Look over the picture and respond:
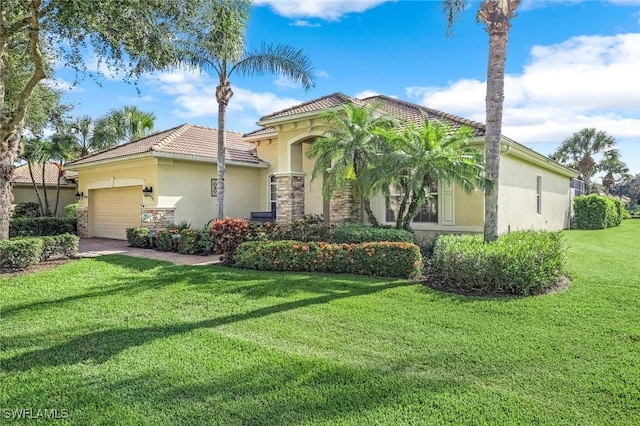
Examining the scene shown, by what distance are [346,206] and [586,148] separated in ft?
119

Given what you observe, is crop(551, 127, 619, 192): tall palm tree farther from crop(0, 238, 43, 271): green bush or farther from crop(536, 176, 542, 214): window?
crop(0, 238, 43, 271): green bush

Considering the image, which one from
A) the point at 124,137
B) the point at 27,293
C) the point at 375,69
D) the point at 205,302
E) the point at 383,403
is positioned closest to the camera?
the point at 383,403

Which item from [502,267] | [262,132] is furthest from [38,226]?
[502,267]

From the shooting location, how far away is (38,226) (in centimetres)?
2020

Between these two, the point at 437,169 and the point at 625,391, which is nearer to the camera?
the point at 625,391

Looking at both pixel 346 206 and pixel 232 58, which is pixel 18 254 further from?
pixel 346 206

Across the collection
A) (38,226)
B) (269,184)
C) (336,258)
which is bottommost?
(336,258)

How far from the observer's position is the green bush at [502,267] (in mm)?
7926

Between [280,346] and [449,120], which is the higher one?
[449,120]

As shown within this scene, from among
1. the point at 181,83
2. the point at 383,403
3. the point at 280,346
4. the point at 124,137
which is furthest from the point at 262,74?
the point at 124,137

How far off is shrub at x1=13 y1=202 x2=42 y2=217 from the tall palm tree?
155ft

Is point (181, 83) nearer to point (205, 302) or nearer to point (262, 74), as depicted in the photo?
point (262, 74)

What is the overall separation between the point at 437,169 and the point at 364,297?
5104mm

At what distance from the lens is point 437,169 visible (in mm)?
11438
